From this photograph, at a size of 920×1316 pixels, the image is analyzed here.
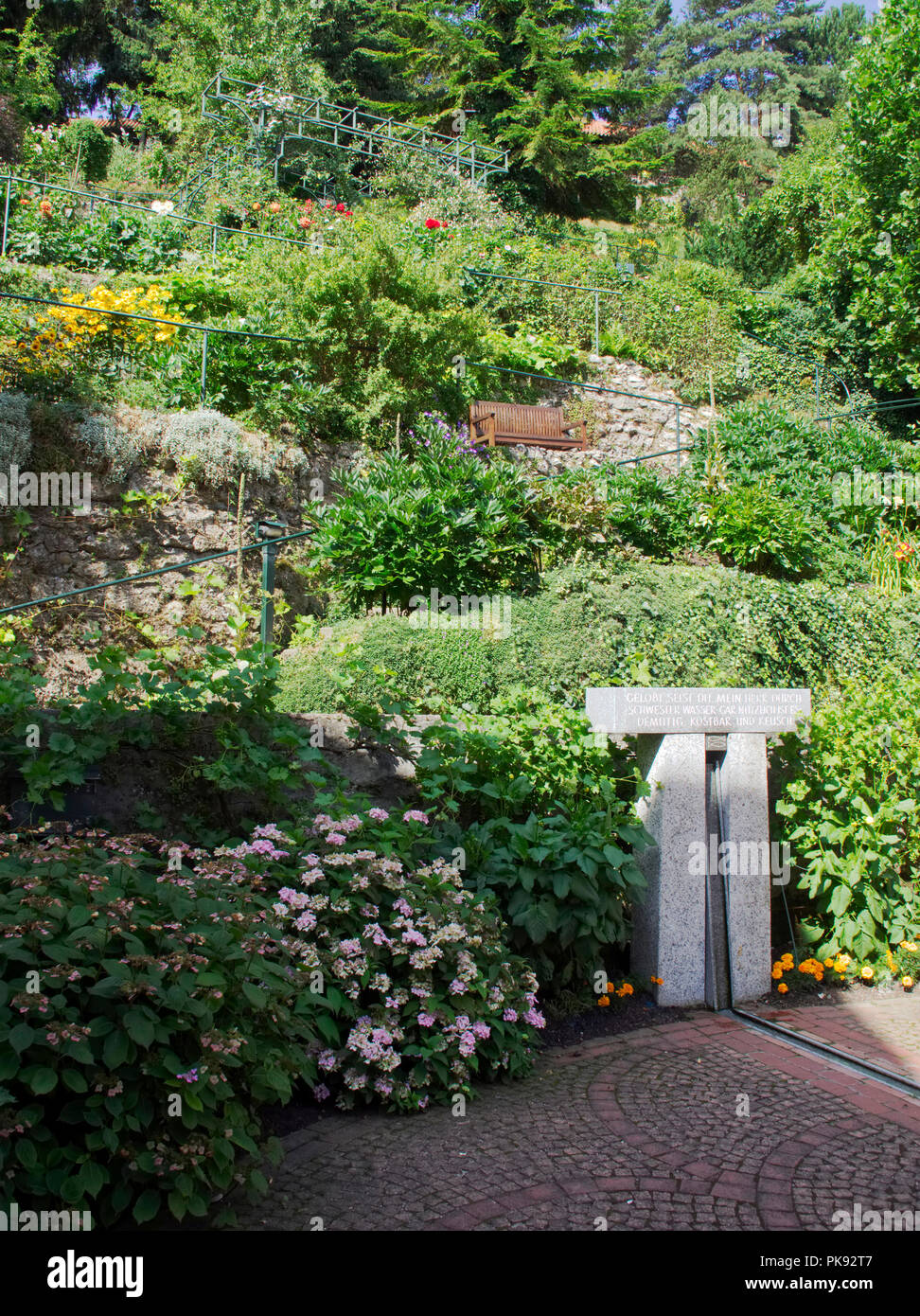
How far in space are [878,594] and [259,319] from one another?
6430 millimetres

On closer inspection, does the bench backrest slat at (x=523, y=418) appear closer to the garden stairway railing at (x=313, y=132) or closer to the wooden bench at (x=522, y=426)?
the wooden bench at (x=522, y=426)

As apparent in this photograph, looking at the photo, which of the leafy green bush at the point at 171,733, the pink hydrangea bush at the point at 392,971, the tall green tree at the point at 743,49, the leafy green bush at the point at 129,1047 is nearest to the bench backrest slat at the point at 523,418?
the leafy green bush at the point at 171,733

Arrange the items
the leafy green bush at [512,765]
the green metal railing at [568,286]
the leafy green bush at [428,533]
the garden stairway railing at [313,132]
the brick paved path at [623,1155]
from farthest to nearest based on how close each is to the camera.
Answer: the garden stairway railing at [313,132] → the green metal railing at [568,286] → the leafy green bush at [428,533] → the leafy green bush at [512,765] → the brick paved path at [623,1155]

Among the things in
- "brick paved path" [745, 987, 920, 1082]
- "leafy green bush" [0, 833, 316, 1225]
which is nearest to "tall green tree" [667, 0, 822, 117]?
"brick paved path" [745, 987, 920, 1082]

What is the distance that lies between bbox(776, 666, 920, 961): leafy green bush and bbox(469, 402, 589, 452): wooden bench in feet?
19.0

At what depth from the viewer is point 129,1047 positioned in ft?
7.16

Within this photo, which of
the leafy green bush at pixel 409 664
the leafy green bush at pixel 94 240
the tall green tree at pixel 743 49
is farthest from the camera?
the tall green tree at pixel 743 49

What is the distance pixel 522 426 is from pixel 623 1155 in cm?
869

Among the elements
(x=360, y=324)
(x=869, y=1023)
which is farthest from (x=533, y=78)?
(x=869, y=1023)

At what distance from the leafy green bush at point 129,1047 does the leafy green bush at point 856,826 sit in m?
3.22

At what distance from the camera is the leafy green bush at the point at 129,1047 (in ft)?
6.96

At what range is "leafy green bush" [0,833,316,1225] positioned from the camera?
2.12 meters

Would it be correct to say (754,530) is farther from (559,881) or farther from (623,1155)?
(623,1155)
